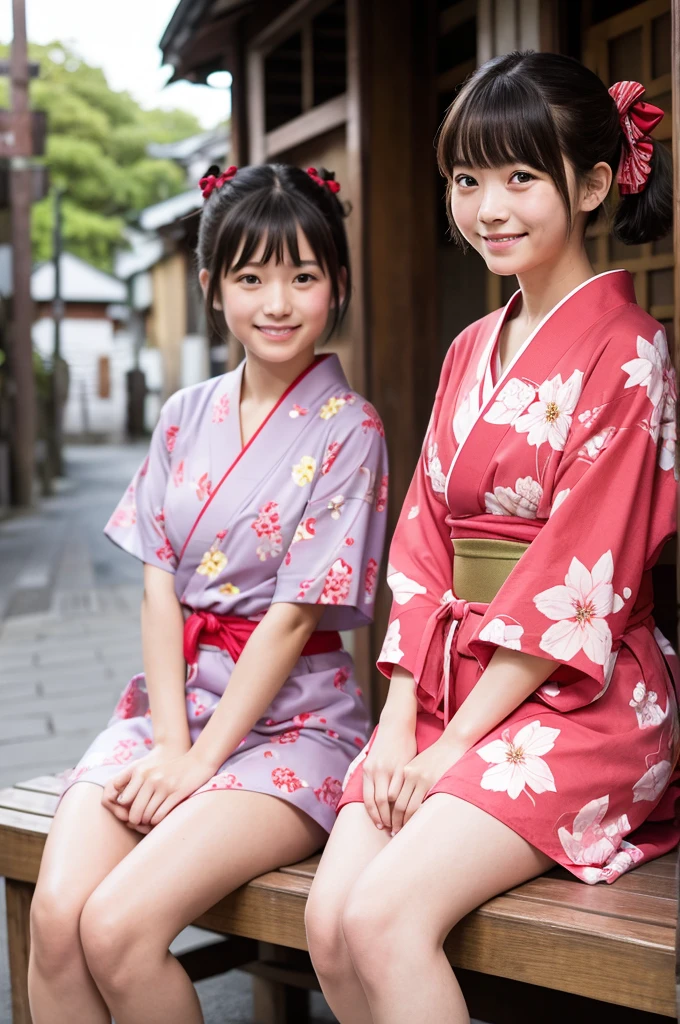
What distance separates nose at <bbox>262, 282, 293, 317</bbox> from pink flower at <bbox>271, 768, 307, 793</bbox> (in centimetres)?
92

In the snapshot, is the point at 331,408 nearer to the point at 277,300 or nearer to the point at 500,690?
the point at 277,300

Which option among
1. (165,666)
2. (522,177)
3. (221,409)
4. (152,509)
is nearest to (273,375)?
(221,409)

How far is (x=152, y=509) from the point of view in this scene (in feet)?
8.39

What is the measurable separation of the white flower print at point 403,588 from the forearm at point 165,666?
0.52 metres

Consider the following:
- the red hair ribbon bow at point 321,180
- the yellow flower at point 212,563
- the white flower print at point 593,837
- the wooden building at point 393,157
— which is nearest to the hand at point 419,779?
the white flower print at point 593,837

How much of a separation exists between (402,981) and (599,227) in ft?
5.98

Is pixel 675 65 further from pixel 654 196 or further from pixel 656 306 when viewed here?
pixel 656 306

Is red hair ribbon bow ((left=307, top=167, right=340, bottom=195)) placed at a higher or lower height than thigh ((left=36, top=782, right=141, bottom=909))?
higher

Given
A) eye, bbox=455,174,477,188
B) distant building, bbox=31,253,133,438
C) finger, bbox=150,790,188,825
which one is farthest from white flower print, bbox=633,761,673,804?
distant building, bbox=31,253,133,438

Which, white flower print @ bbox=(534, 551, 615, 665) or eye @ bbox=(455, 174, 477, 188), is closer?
white flower print @ bbox=(534, 551, 615, 665)

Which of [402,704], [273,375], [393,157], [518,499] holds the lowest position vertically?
[402,704]

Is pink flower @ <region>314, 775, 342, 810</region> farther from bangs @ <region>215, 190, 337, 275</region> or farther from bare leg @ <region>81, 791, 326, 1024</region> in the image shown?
bangs @ <region>215, 190, 337, 275</region>

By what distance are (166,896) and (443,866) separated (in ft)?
1.70

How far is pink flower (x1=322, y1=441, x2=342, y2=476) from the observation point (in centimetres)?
240
